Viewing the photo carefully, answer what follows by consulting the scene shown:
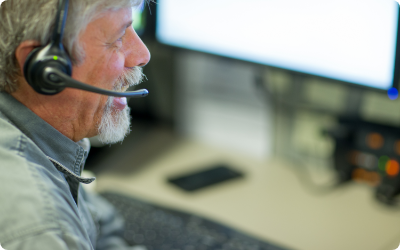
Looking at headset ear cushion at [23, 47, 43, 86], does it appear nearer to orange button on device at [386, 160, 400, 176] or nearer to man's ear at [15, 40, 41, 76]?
man's ear at [15, 40, 41, 76]

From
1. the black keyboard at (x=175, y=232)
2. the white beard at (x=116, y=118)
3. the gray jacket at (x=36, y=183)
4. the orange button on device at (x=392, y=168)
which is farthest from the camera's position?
the orange button on device at (x=392, y=168)

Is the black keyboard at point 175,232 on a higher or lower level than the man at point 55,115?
lower

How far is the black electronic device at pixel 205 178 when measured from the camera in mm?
1023

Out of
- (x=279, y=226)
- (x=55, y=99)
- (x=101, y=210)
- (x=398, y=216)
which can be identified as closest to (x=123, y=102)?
(x=55, y=99)

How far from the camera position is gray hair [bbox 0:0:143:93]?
534 mm

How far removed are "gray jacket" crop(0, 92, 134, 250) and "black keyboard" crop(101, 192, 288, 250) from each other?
0.22 meters

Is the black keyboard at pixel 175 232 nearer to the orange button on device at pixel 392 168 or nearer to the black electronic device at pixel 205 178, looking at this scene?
the black electronic device at pixel 205 178

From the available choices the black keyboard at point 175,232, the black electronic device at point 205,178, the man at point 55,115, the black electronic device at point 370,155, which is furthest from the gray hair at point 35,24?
the black electronic device at point 370,155

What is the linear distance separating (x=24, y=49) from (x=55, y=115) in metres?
0.10

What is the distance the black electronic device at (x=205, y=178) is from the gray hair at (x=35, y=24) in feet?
1.65

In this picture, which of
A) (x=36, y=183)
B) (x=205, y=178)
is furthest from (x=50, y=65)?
(x=205, y=178)

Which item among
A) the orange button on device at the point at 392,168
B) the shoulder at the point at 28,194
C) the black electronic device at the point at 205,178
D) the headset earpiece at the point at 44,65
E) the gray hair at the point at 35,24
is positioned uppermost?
the gray hair at the point at 35,24

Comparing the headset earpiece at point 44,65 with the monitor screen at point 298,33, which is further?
the monitor screen at point 298,33

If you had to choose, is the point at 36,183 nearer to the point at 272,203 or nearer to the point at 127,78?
the point at 127,78
